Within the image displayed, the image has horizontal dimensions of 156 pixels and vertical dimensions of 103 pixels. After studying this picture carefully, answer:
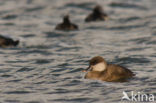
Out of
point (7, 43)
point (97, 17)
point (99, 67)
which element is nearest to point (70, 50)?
point (7, 43)

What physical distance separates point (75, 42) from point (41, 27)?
12.5 ft

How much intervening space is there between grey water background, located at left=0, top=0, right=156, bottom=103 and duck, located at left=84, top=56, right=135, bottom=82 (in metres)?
0.19

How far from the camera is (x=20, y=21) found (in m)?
22.6

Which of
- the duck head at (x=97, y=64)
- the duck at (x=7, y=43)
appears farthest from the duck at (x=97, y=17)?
the duck head at (x=97, y=64)

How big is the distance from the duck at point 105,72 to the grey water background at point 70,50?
0.61ft

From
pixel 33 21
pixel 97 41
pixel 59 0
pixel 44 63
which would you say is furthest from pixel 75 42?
pixel 59 0

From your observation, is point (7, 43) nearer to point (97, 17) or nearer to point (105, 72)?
point (105, 72)

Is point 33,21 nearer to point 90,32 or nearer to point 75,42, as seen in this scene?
point 90,32

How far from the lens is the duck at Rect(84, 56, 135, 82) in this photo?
460 inches

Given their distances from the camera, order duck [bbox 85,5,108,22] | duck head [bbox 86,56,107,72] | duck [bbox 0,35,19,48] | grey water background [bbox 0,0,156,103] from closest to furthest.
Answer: grey water background [bbox 0,0,156,103], duck head [bbox 86,56,107,72], duck [bbox 0,35,19,48], duck [bbox 85,5,108,22]

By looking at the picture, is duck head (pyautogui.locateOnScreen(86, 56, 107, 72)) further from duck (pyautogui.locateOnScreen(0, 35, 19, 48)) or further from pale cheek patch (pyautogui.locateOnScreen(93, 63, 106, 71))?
duck (pyautogui.locateOnScreen(0, 35, 19, 48))

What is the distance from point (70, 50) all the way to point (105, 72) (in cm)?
449

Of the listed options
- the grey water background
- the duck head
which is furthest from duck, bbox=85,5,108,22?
the duck head

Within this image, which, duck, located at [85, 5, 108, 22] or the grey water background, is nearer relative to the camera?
the grey water background
